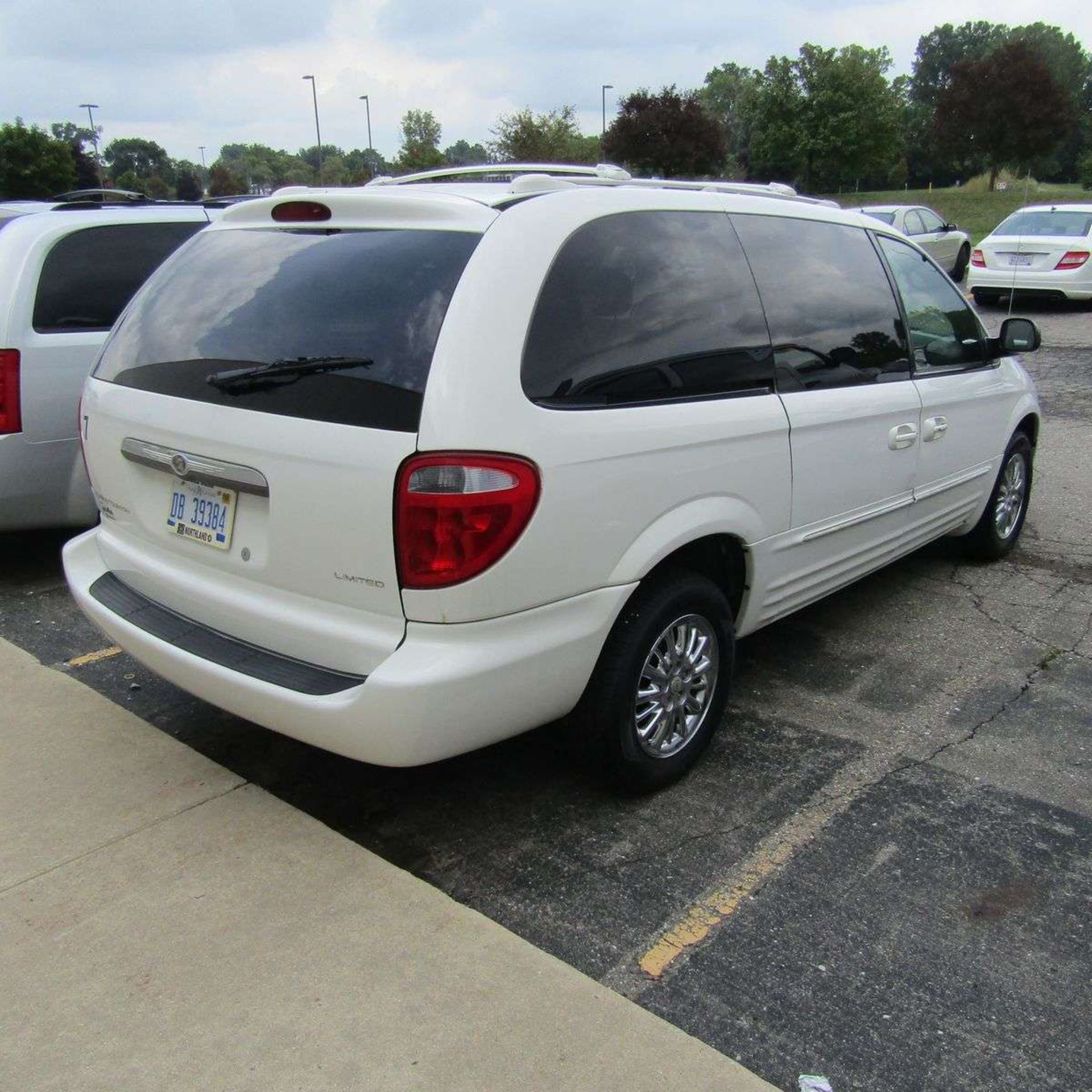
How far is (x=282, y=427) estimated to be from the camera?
9.09 ft

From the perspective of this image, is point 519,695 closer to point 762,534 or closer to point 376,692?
point 376,692

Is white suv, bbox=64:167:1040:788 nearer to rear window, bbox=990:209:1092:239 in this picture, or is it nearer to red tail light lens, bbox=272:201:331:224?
red tail light lens, bbox=272:201:331:224

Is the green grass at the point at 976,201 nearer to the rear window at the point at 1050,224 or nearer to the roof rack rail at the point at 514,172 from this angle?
the rear window at the point at 1050,224

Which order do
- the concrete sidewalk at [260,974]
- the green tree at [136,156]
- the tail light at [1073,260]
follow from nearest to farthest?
the concrete sidewalk at [260,974]
the tail light at [1073,260]
the green tree at [136,156]

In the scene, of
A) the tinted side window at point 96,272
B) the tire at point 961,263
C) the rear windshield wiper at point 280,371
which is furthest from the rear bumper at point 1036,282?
the rear windshield wiper at point 280,371

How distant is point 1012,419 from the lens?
531cm

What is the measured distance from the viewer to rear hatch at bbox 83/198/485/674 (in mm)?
2652

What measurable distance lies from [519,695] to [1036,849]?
160 cm

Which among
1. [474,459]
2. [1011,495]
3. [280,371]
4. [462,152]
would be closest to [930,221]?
[1011,495]

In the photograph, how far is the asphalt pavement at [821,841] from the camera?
7.95 feet

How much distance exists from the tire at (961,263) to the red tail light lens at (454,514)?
19.3 metres

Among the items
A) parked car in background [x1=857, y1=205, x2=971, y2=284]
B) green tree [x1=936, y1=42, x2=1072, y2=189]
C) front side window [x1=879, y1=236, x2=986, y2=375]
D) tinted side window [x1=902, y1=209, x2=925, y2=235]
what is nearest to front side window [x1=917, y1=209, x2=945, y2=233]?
parked car in background [x1=857, y1=205, x2=971, y2=284]

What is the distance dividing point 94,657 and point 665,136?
48237 mm

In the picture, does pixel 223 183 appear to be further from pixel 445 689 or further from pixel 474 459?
pixel 445 689
